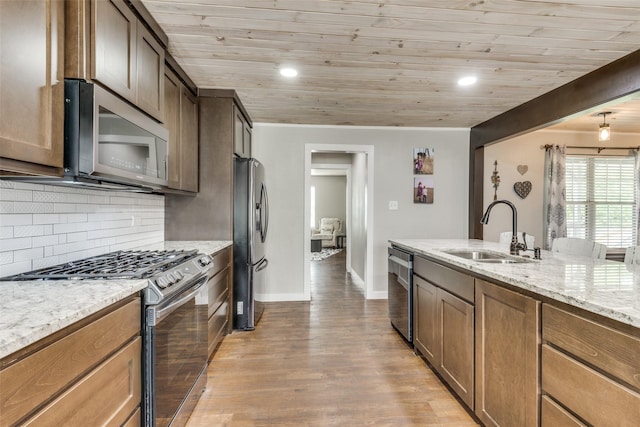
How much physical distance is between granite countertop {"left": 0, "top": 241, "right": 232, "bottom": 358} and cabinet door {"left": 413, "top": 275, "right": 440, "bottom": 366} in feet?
5.93

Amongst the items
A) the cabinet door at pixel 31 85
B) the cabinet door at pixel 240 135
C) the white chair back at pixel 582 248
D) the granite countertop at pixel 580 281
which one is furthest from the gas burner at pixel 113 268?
the white chair back at pixel 582 248

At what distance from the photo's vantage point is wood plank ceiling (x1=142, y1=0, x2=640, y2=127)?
1701 mm

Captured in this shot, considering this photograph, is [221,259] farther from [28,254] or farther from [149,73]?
[149,73]

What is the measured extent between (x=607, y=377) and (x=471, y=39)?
1900 mm

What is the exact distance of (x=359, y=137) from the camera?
4.16 metres

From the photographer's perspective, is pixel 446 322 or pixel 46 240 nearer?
pixel 46 240

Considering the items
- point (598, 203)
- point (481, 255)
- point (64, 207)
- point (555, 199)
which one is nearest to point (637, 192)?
point (598, 203)

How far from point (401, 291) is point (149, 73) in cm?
245

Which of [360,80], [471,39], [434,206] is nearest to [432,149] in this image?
[434,206]

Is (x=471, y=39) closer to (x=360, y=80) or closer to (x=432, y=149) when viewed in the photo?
(x=360, y=80)

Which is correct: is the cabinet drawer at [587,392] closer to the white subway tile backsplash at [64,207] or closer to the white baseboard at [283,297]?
the white subway tile backsplash at [64,207]

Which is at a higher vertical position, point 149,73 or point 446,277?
point 149,73

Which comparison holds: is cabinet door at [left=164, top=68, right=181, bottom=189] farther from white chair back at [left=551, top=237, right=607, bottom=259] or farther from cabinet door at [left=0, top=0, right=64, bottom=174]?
white chair back at [left=551, top=237, right=607, bottom=259]

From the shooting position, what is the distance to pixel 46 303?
95 centimetres
